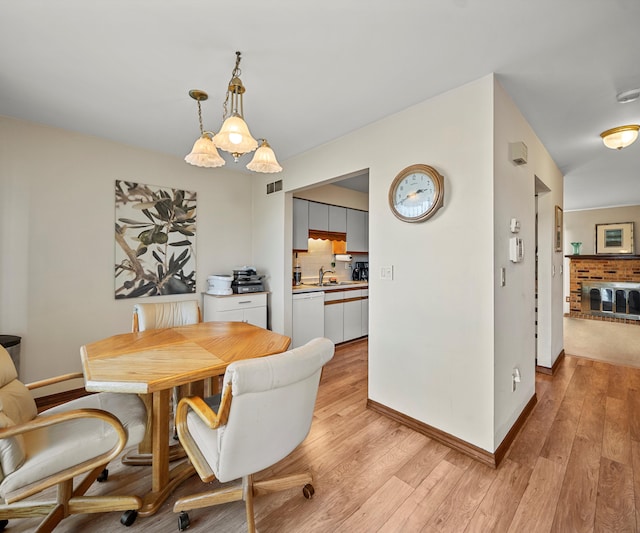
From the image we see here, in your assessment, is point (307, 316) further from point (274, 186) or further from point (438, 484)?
point (438, 484)

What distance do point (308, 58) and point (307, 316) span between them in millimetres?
2872

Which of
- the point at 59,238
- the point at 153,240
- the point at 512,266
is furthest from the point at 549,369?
the point at 59,238

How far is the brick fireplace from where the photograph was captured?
6.30 metres

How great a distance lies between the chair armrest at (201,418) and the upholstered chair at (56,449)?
232mm

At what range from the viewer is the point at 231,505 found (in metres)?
1.56

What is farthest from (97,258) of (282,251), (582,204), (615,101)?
(582,204)

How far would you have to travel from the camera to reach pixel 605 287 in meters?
6.61

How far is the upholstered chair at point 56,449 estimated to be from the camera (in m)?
1.15

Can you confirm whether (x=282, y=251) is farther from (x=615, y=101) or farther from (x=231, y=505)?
(x=615, y=101)

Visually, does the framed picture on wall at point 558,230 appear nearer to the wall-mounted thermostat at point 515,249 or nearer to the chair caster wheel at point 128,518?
the wall-mounted thermostat at point 515,249

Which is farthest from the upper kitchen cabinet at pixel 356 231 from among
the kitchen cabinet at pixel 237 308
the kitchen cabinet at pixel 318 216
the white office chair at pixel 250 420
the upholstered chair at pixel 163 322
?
the white office chair at pixel 250 420

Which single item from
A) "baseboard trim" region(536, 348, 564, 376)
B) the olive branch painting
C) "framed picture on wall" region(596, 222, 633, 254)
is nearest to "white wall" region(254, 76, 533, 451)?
"baseboard trim" region(536, 348, 564, 376)

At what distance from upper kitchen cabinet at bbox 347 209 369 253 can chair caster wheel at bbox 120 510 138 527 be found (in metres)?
4.06

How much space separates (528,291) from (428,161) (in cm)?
141
